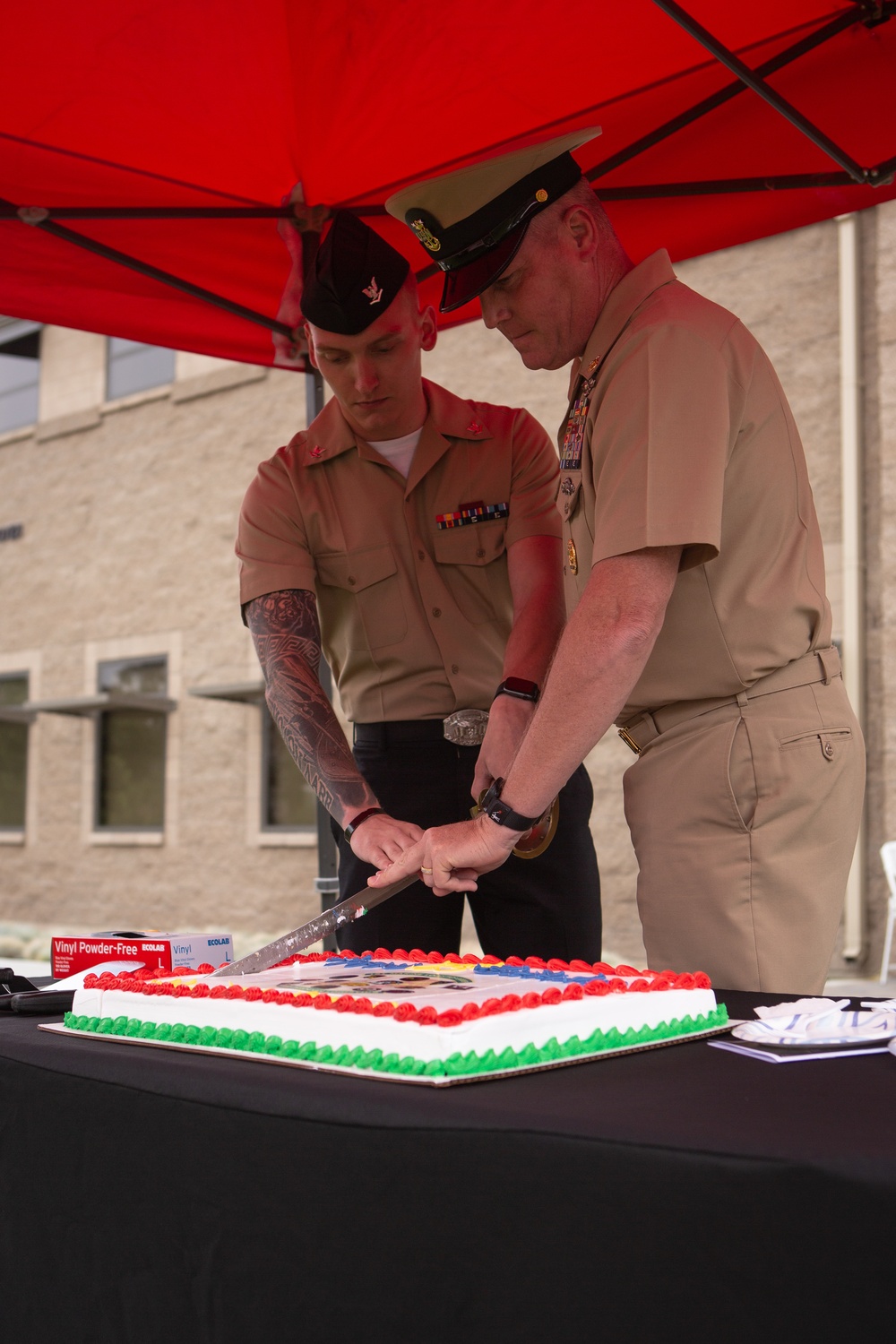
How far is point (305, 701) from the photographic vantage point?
224 cm

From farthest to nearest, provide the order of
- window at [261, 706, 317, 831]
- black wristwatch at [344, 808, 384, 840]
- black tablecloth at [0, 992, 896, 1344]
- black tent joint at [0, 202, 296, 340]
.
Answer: window at [261, 706, 317, 831] → black tent joint at [0, 202, 296, 340] → black wristwatch at [344, 808, 384, 840] → black tablecloth at [0, 992, 896, 1344]

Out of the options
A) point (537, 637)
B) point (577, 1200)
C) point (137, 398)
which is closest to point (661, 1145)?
point (577, 1200)

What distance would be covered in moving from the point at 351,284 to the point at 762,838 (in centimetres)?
120

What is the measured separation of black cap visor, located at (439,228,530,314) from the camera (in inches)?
65.0

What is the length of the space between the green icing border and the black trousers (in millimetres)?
1021

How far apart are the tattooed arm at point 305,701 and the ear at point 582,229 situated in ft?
2.82

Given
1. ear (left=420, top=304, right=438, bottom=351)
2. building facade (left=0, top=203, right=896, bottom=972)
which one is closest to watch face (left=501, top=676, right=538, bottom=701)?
ear (left=420, top=304, right=438, bottom=351)

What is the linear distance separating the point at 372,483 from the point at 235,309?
0.85 meters

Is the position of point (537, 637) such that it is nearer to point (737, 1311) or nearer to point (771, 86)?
point (771, 86)

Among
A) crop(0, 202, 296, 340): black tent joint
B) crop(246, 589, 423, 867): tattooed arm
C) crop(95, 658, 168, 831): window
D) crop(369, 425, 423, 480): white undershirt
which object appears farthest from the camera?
crop(95, 658, 168, 831): window

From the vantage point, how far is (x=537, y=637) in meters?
2.16

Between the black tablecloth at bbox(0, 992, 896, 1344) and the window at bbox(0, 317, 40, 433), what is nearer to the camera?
the black tablecloth at bbox(0, 992, 896, 1344)

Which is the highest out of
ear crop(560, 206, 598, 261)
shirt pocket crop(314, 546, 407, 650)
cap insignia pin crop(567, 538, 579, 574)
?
ear crop(560, 206, 598, 261)

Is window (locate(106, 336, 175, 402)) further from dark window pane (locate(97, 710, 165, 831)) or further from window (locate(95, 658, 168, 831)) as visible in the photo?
dark window pane (locate(97, 710, 165, 831))
